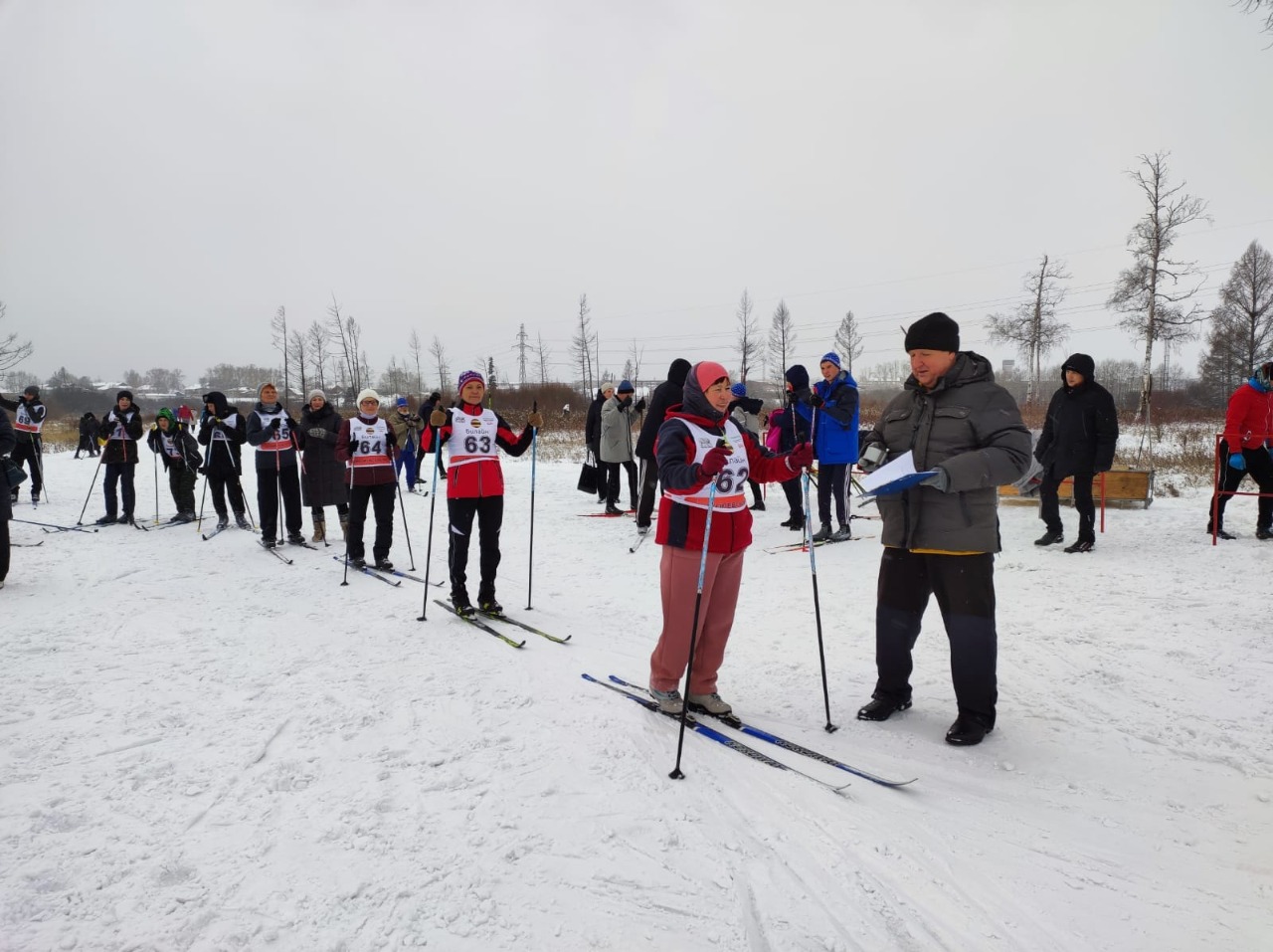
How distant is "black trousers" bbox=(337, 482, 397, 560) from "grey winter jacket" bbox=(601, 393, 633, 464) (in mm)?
3857

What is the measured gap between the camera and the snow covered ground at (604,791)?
7.47ft

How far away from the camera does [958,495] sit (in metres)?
3.47

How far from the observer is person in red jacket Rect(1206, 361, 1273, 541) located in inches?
288

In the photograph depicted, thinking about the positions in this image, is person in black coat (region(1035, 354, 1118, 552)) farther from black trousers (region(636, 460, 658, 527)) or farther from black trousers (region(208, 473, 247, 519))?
black trousers (region(208, 473, 247, 519))

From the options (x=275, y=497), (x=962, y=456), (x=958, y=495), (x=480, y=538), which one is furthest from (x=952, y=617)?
(x=275, y=497)

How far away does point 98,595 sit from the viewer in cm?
649

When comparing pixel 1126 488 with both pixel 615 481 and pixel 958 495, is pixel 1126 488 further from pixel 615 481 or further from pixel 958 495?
pixel 958 495

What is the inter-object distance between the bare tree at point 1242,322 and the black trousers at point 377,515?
4118 cm

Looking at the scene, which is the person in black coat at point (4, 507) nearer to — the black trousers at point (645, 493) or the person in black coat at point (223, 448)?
the person in black coat at point (223, 448)

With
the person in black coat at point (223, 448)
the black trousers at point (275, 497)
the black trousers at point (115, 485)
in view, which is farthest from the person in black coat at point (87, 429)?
the black trousers at point (275, 497)

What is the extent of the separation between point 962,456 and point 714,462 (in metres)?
1.24

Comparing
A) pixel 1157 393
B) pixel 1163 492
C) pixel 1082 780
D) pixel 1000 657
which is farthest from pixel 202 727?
pixel 1157 393

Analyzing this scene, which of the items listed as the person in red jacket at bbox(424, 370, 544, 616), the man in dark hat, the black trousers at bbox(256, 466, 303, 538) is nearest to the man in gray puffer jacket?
the person in red jacket at bbox(424, 370, 544, 616)

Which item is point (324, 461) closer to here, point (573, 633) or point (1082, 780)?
point (573, 633)
